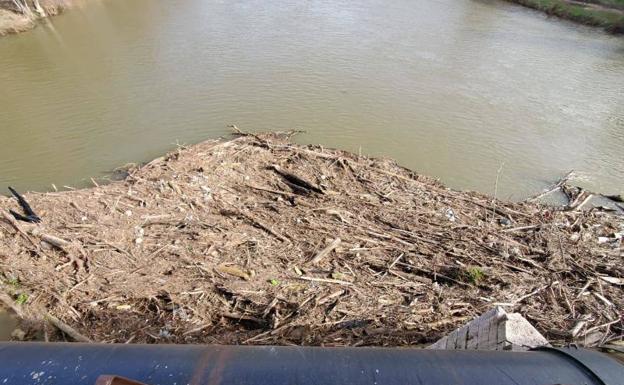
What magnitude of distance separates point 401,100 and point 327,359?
9.15 m

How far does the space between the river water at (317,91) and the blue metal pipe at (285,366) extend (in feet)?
18.7

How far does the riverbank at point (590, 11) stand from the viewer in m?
17.4

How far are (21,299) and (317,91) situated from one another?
25.4ft

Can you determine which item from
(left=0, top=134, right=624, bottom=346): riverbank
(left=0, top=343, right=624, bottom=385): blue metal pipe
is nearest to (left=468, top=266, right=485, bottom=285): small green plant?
(left=0, top=134, right=624, bottom=346): riverbank

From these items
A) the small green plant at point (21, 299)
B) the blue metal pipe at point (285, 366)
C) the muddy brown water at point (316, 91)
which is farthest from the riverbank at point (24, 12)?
the blue metal pipe at point (285, 366)

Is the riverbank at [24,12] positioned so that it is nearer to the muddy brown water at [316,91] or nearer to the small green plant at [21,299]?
the muddy brown water at [316,91]

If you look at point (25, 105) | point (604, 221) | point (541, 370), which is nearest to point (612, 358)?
point (541, 370)

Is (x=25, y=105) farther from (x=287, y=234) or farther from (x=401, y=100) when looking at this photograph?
(x=401, y=100)

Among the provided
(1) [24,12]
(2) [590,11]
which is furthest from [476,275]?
(2) [590,11]

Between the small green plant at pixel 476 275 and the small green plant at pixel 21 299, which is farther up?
the small green plant at pixel 21 299

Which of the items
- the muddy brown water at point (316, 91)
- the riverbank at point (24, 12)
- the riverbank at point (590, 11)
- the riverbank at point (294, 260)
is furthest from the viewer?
the riverbank at point (590, 11)

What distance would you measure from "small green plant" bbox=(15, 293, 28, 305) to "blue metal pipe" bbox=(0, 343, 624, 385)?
2.65m

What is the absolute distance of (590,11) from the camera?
726 inches

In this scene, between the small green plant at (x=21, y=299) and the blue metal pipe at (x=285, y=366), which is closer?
the blue metal pipe at (x=285, y=366)
